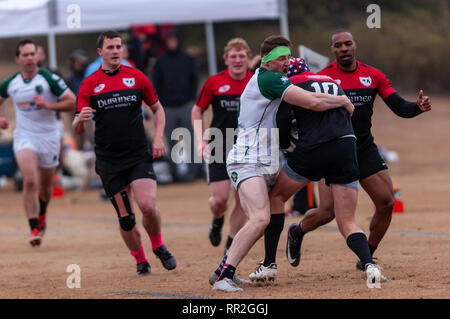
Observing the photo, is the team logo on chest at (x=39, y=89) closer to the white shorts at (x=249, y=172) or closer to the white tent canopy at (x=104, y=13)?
the white shorts at (x=249, y=172)

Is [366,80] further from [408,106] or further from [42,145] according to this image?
[42,145]

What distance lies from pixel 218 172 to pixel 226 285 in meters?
2.84

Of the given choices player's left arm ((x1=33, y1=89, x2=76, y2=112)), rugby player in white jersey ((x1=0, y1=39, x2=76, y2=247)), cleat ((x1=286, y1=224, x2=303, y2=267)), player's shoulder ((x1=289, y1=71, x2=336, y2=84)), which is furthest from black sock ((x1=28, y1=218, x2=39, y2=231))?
player's shoulder ((x1=289, y1=71, x2=336, y2=84))

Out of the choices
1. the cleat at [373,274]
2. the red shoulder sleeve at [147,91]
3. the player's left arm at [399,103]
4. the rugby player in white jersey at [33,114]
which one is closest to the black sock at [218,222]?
the red shoulder sleeve at [147,91]

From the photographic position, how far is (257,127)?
281 inches

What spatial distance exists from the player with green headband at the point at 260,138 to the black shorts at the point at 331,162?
0.79 ft

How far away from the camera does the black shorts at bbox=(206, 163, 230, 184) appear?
9594 mm

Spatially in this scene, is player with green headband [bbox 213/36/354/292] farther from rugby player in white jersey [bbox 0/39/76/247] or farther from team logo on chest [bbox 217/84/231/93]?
rugby player in white jersey [bbox 0/39/76/247]

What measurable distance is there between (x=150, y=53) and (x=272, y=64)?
511 inches

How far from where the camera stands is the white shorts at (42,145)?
1104 cm

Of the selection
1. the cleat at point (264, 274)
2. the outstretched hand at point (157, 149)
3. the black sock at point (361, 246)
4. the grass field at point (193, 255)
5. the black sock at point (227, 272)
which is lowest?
the grass field at point (193, 255)

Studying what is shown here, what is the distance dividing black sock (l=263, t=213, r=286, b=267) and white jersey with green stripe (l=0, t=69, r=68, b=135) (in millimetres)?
4372

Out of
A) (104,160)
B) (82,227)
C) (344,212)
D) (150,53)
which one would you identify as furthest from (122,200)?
(150,53)

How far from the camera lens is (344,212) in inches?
283
